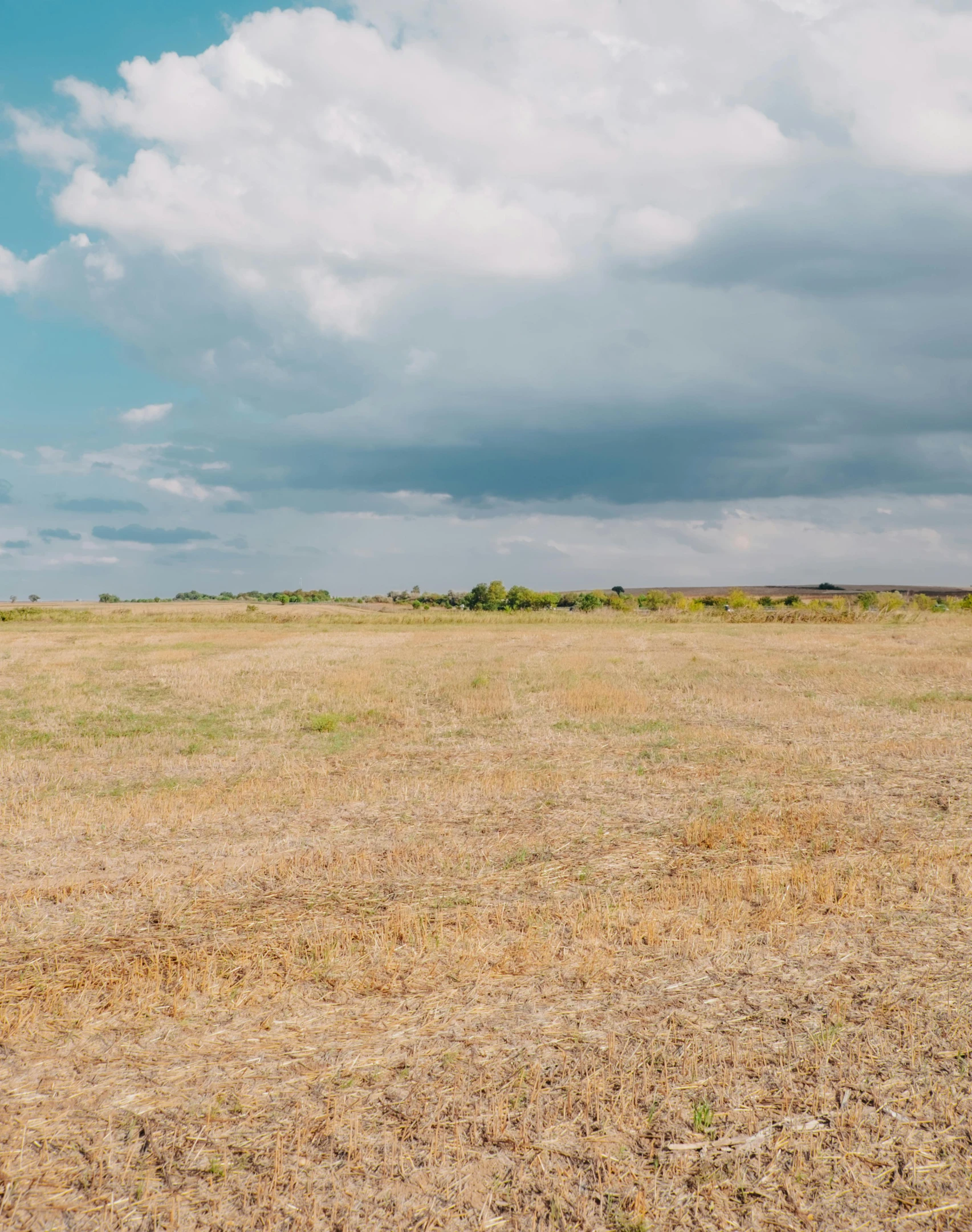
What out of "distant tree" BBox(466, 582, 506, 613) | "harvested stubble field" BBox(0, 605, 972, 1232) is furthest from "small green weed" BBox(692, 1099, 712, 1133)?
"distant tree" BBox(466, 582, 506, 613)

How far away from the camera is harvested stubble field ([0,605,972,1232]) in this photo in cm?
544

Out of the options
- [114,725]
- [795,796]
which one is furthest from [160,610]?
[795,796]

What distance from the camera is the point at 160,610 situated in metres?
119

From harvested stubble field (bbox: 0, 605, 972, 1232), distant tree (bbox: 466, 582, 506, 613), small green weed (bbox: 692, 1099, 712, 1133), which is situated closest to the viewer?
harvested stubble field (bbox: 0, 605, 972, 1232)

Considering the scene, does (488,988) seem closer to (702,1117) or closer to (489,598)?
(702,1117)

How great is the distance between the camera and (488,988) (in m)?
8.02

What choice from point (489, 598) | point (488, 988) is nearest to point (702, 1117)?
point (488, 988)

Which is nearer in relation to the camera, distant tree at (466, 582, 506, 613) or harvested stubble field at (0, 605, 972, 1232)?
harvested stubble field at (0, 605, 972, 1232)

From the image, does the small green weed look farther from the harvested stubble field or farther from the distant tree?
the distant tree

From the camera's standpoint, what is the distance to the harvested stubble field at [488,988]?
5.44 m

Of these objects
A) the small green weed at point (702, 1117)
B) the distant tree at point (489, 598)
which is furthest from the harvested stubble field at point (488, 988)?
the distant tree at point (489, 598)

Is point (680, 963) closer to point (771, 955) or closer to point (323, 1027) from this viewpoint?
point (771, 955)

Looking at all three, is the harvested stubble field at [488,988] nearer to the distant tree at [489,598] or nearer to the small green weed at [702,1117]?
the small green weed at [702,1117]

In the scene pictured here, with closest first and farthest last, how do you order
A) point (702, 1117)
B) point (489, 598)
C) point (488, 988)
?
point (702, 1117)
point (488, 988)
point (489, 598)
